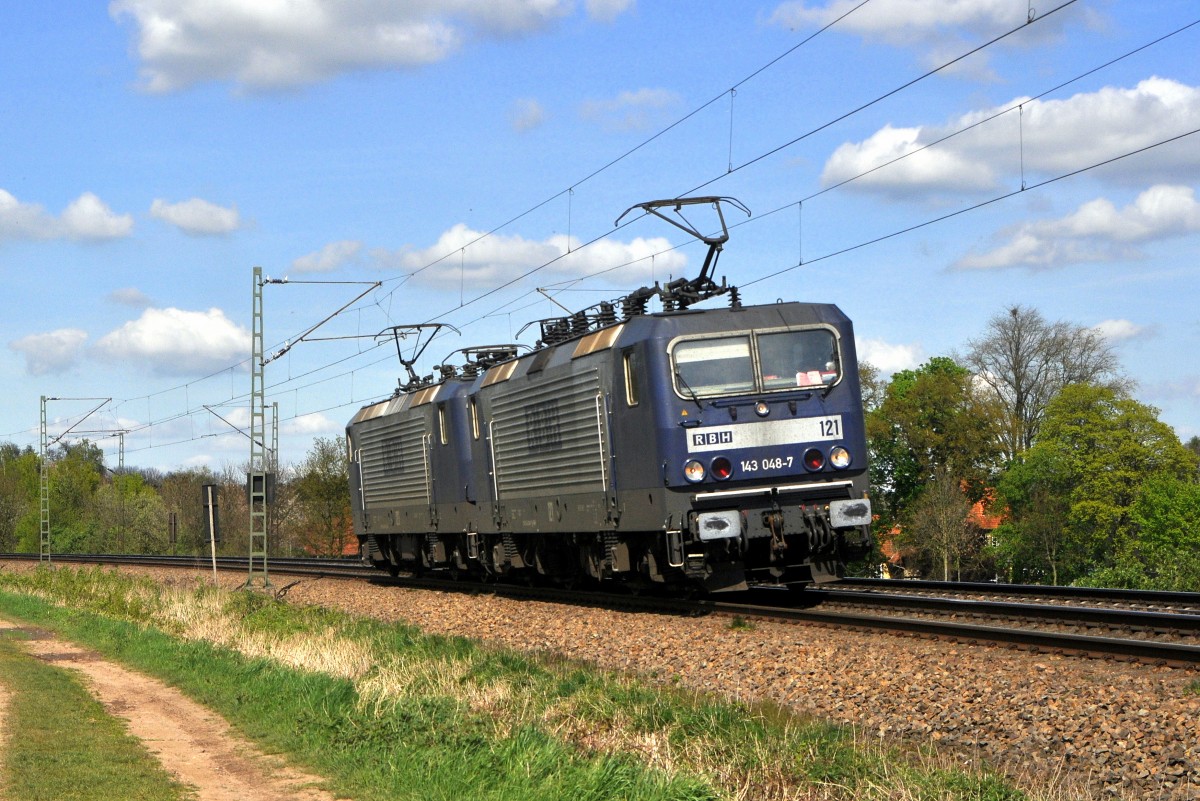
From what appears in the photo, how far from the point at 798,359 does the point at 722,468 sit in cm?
187

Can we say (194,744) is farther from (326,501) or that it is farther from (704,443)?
(326,501)

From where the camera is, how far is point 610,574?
20219 millimetres

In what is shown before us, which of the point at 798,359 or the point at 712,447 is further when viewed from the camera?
the point at 798,359

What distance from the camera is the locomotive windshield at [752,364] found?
17531 mm

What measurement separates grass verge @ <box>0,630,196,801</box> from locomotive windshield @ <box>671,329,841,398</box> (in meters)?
8.17

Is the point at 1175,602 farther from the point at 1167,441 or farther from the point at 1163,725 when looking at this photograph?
the point at 1167,441

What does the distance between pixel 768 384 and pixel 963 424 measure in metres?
59.3

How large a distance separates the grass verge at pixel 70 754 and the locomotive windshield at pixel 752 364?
26.8 feet

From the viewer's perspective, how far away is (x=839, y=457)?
1747 cm

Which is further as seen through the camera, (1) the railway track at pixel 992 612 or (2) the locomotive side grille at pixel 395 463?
(2) the locomotive side grille at pixel 395 463

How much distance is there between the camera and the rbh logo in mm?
17141

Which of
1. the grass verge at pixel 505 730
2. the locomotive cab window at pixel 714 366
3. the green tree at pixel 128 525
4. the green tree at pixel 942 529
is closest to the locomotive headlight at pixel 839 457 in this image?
the locomotive cab window at pixel 714 366

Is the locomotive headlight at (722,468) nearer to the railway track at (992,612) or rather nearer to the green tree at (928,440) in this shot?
the railway track at (992,612)

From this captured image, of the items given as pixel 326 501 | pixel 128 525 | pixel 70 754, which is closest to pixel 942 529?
pixel 326 501
